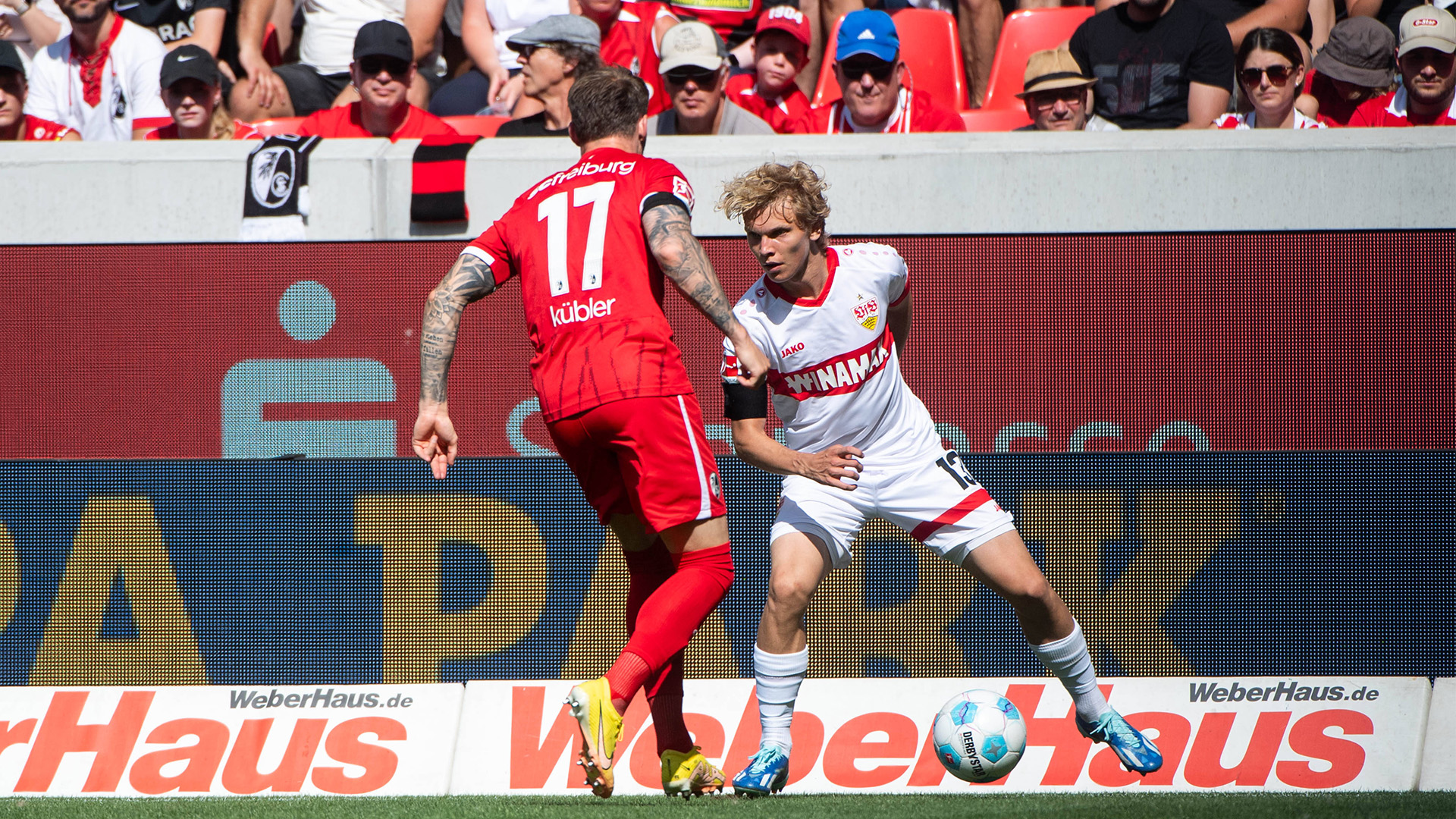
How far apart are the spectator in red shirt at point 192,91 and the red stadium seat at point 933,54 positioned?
3294 millimetres

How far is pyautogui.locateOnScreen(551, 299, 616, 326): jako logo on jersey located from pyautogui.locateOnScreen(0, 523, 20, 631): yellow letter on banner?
2924 mm

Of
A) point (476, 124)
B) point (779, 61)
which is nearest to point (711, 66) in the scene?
point (779, 61)

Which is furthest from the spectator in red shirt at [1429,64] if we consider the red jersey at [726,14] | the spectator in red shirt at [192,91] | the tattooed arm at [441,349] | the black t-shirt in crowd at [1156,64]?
the spectator in red shirt at [192,91]

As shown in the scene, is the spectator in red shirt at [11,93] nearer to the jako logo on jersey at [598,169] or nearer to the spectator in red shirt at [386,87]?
the spectator in red shirt at [386,87]

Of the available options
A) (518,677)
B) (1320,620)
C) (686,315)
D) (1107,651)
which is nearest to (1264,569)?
(1320,620)

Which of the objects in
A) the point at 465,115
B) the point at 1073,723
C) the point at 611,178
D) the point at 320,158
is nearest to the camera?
the point at 611,178

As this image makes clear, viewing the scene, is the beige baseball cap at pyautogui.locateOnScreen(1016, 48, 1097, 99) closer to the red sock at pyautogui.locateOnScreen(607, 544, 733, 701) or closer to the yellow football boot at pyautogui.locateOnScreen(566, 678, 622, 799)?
the red sock at pyautogui.locateOnScreen(607, 544, 733, 701)

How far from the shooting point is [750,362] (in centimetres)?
392

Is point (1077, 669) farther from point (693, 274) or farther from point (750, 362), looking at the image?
point (693, 274)

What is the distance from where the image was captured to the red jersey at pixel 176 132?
6973 millimetres

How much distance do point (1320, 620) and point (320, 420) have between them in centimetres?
403

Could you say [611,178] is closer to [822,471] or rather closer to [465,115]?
[822,471]

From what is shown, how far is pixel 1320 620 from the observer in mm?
5453

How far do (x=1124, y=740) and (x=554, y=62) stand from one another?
3887 mm
